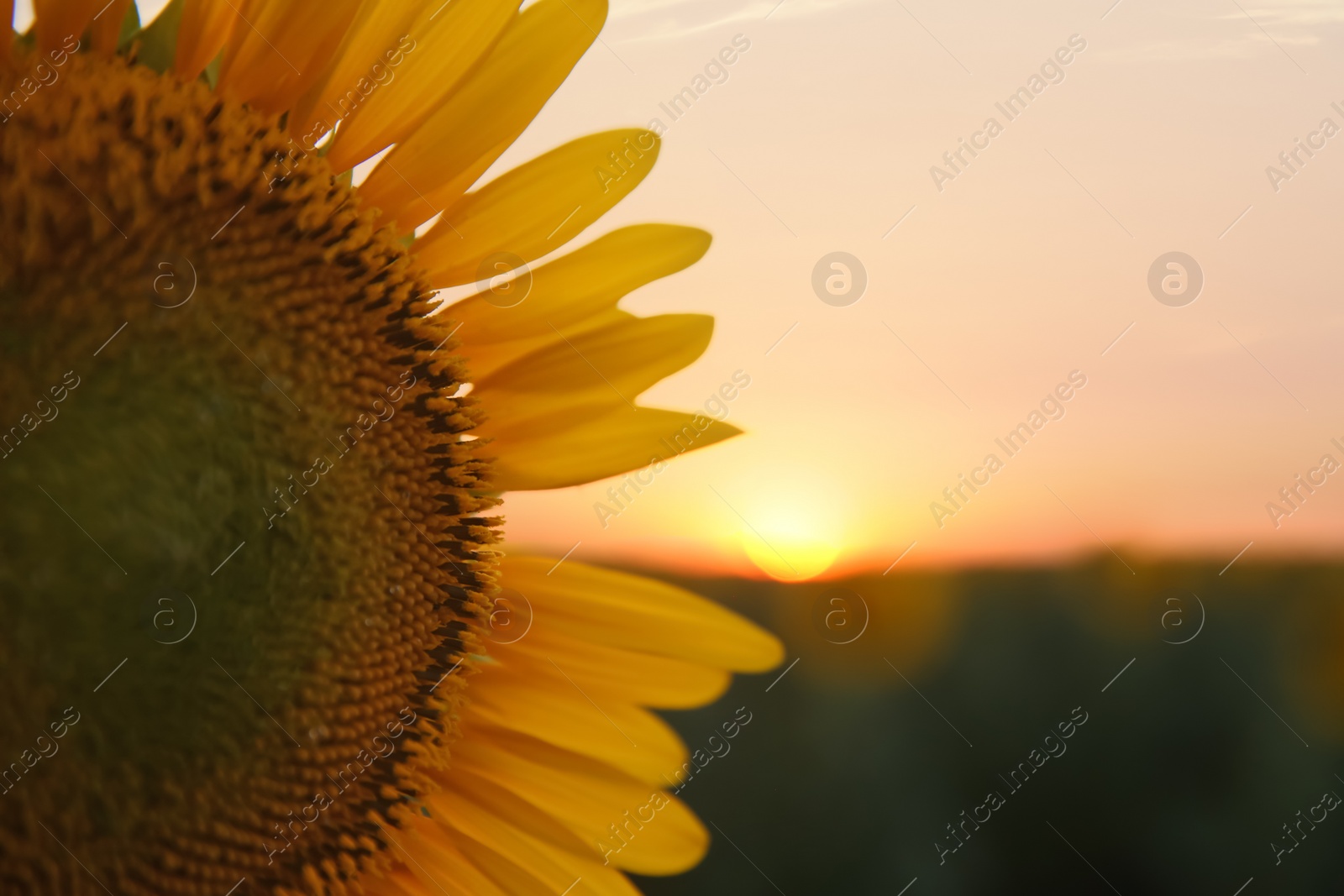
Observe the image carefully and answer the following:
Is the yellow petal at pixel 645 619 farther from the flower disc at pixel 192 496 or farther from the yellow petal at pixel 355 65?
the yellow petal at pixel 355 65

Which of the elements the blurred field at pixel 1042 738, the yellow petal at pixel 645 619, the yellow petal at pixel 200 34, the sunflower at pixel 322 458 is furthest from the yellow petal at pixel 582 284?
the blurred field at pixel 1042 738

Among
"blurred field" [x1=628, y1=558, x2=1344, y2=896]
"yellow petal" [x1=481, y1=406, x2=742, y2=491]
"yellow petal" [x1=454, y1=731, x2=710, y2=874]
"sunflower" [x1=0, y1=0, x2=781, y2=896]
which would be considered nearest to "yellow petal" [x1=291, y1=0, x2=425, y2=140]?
"sunflower" [x1=0, y1=0, x2=781, y2=896]

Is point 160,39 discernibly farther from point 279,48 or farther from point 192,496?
point 192,496

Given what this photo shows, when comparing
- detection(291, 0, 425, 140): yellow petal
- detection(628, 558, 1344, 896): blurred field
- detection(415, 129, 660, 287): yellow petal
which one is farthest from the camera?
detection(628, 558, 1344, 896): blurred field

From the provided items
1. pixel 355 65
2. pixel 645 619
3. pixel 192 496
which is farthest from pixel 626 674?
pixel 355 65

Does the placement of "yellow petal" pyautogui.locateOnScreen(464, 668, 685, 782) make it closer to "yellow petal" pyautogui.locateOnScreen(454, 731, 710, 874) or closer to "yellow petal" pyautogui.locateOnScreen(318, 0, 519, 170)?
"yellow petal" pyautogui.locateOnScreen(454, 731, 710, 874)

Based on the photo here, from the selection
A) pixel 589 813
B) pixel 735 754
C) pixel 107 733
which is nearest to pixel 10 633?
pixel 107 733

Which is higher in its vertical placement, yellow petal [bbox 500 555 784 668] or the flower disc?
yellow petal [bbox 500 555 784 668]
